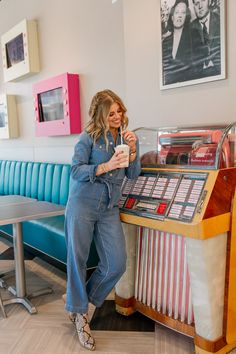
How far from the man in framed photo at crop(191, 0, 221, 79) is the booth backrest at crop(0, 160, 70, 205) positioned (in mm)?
1921

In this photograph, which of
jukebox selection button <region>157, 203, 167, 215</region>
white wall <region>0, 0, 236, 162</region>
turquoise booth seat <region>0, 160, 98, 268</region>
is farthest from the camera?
turquoise booth seat <region>0, 160, 98, 268</region>

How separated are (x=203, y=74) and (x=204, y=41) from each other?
21cm

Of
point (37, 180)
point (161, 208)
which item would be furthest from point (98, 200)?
point (37, 180)

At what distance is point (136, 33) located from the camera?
8.82 ft

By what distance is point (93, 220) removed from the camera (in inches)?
81.4

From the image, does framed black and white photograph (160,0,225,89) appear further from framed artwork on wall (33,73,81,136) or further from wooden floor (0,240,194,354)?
wooden floor (0,240,194,354)

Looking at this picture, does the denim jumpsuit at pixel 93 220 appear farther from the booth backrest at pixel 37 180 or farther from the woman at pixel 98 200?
the booth backrest at pixel 37 180

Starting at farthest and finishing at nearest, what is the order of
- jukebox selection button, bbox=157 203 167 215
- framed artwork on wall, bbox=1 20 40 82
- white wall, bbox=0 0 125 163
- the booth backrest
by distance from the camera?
framed artwork on wall, bbox=1 20 40 82
the booth backrest
white wall, bbox=0 0 125 163
jukebox selection button, bbox=157 203 167 215

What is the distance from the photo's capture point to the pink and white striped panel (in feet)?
6.73

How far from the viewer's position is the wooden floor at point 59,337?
2.10m

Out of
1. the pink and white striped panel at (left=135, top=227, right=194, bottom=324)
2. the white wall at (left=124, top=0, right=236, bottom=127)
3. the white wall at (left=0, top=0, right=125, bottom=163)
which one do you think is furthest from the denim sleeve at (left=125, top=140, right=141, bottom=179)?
the white wall at (left=0, top=0, right=125, bottom=163)

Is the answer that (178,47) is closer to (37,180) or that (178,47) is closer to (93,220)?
(93,220)

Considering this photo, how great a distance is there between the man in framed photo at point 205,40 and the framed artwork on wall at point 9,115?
3526 mm

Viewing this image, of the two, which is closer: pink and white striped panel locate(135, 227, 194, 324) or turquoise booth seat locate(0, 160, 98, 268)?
pink and white striped panel locate(135, 227, 194, 324)
